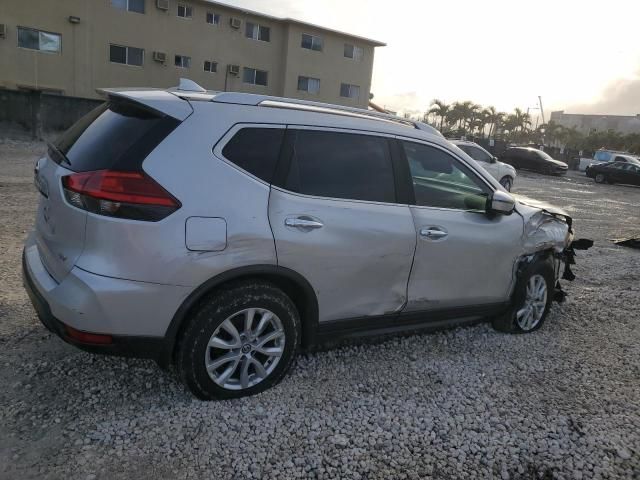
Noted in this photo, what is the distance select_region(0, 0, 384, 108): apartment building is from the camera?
84.5ft

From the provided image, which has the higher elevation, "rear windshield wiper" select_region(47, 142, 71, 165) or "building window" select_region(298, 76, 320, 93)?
"building window" select_region(298, 76, 320, 93)

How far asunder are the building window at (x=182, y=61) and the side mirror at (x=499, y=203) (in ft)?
96.6

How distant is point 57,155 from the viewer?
10.1 feet

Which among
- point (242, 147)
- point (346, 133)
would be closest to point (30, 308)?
point (242, 147)

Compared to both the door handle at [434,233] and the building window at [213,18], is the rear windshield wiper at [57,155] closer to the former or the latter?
the door handle at [434,233]

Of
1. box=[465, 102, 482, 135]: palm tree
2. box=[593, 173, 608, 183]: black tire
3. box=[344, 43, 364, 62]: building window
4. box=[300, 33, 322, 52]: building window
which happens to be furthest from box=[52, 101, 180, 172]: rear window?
box=[465, 102, 482, 135]: palm tree

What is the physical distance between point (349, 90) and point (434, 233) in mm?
34465

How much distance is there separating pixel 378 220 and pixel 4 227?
209 inches

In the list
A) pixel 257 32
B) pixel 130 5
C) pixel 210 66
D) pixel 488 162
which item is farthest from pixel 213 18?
pixel 488 162

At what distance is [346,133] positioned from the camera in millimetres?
3381

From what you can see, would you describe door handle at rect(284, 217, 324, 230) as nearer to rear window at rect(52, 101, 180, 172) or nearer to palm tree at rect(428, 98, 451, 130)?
rear window at rect(52, 101, 180, 172)

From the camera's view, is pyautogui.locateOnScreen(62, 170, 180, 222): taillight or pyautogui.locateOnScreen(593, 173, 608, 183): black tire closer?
pyautogui.locateOnScreen(62, 170, 180, 222): taillight

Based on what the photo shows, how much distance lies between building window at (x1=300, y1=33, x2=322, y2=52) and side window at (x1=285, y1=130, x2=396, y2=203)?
3264 centimetres

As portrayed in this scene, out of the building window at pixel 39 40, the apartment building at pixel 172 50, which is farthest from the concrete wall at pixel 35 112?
the building window at pixel 39 40
